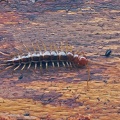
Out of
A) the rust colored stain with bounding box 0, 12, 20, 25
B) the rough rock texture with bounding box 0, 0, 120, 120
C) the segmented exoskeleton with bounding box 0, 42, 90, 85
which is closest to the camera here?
the rough rock texture with bounding box 0, 0, 120, 120

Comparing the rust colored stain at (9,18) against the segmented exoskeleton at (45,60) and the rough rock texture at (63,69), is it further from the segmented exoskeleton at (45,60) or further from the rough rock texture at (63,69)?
the segmented exoskeleton at (45,60)

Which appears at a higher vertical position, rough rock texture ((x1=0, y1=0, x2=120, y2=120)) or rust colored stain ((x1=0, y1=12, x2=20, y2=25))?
rust colored stain ((x1=0, y1=12, x2=20, y2=25))

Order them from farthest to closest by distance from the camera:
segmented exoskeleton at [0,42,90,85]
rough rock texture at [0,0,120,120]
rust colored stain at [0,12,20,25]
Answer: rust colored stain at [0,12,20,25], segmented exoskeleton at [0,42,90,85], rough rock texture at [0,0,120,120]

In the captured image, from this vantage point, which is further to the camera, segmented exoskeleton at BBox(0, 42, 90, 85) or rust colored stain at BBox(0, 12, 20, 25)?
rust colored stain at BBox(0, 12, 20, 25)

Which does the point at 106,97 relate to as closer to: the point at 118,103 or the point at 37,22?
the point at 118,103

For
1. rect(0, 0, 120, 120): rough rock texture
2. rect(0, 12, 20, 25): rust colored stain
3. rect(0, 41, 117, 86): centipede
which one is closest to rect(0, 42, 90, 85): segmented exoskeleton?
rect(0, 41, 117, 86): centipede

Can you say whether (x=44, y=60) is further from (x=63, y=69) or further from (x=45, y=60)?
(x=63, y=69)

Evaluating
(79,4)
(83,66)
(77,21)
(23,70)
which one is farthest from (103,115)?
(79,4)

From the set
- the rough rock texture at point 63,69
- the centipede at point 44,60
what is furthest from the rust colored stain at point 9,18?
the centipede at point 44,60

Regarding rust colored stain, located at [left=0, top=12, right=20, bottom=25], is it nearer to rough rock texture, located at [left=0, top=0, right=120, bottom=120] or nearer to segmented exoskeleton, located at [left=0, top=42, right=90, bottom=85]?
rough rock texture, located at [left=0, top=0, right=120, bottom=120]
